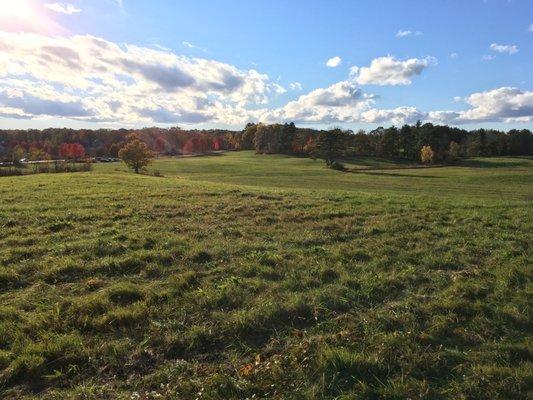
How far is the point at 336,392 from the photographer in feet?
17.3

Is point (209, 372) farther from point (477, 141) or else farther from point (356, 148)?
point (477, 141)

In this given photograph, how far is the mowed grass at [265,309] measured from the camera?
548 centimetres

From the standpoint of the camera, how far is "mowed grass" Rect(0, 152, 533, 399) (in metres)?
5.48

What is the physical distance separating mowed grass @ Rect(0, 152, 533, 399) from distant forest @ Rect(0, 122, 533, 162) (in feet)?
297

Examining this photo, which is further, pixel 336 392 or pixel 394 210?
pixel 394 210

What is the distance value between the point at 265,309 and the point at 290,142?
128287mm

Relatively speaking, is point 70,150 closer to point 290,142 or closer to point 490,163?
point 290,142

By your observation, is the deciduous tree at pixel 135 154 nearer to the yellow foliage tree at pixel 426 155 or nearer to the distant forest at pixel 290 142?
the distant forest at pixel 290 142

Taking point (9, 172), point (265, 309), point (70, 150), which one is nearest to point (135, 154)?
point (9, 172)

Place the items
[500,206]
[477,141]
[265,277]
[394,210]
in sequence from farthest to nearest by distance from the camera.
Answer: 1. [477,141]
2. [500,206]
3. [394,210]
4. [265,277]

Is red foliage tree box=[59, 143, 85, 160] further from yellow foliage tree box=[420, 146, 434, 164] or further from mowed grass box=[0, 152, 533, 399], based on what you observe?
mowed grass box=[0, 152, 533, 399]

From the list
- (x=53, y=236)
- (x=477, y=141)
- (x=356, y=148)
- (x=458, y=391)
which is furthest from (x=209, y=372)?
(x=477, y=141)

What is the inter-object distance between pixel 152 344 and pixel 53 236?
733 cm

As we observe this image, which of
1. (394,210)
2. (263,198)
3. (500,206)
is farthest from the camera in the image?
(263,198)
